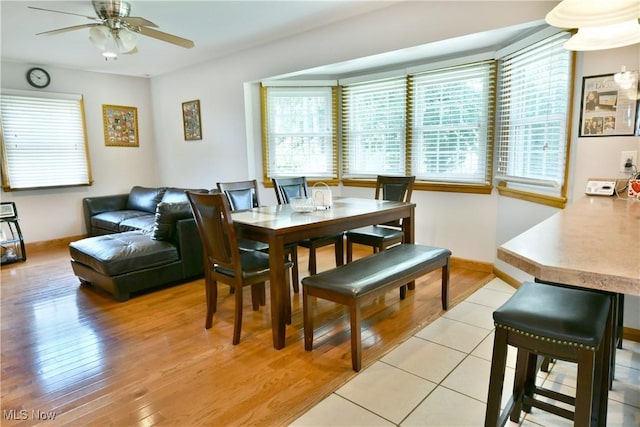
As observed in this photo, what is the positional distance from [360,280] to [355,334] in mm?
300

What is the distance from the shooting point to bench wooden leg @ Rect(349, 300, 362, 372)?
2.10 metres

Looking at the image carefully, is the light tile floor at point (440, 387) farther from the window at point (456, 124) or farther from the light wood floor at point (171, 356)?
the window at point (456, 124)

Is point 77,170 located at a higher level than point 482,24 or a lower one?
lower

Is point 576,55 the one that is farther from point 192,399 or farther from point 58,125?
point 58,125

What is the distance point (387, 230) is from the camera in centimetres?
350

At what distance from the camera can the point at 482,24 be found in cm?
298

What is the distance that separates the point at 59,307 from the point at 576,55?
14.4 ft

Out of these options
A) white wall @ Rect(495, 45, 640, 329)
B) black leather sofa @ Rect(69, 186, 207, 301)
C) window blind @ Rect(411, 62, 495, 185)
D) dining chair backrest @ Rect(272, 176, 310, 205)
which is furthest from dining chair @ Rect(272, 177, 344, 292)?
white wall @ Rect(495, 45, 640, 329)

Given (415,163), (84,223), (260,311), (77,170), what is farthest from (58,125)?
(415,163)

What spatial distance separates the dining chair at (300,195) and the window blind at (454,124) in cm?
139

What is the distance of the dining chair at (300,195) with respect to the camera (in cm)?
338

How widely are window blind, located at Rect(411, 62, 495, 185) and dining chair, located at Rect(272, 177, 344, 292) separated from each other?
139 cm

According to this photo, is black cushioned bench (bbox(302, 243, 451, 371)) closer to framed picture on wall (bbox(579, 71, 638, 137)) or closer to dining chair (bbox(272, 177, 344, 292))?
dining chair (bbox(272, 177, 344, 292))

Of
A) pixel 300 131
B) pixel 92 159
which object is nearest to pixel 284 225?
pixel 300 131
